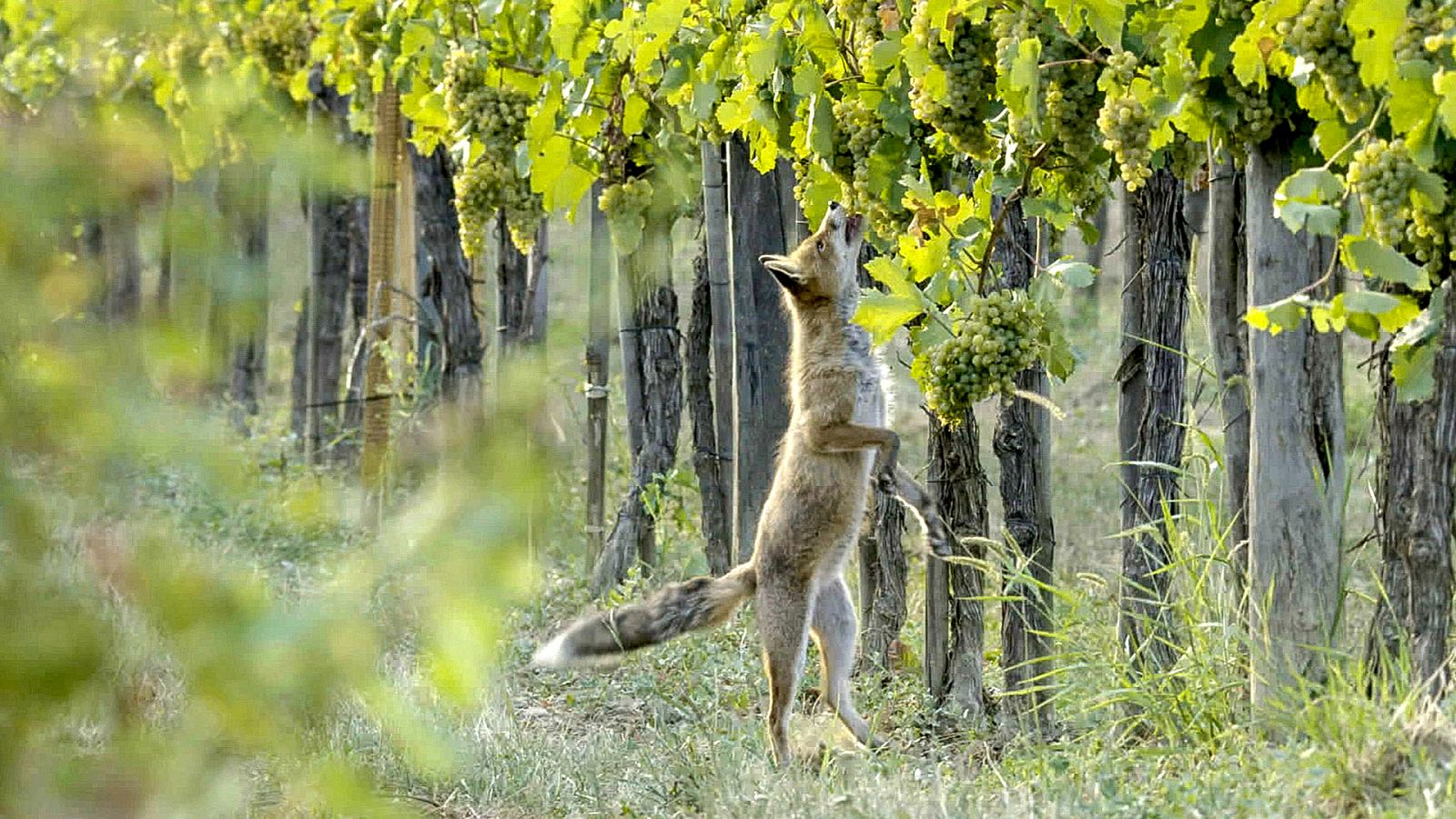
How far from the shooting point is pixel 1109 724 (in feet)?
19.4

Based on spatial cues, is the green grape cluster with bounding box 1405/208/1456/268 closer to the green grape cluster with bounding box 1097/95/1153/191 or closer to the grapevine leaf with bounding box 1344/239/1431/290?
the grapevine leaf with bounding box 1344/239/1431/290

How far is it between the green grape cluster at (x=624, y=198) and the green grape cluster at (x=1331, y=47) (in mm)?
4570

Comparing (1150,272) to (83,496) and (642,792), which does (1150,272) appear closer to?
(642,792)

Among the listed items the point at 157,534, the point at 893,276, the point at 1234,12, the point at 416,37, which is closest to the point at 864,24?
the point at 893,276

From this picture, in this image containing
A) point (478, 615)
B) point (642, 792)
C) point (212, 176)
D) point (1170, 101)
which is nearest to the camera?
point (478, 615)

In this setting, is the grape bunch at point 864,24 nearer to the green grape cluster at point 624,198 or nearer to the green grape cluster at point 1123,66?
the green grape cluster at point 1123,66

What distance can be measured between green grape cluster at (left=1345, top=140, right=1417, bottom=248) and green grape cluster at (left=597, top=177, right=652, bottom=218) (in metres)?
4.70

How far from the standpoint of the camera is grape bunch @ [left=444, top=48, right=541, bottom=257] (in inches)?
349

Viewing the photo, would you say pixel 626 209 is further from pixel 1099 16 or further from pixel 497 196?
pixel 1099 16

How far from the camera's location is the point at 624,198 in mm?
8469

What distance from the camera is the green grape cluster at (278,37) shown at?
1259 centimetres

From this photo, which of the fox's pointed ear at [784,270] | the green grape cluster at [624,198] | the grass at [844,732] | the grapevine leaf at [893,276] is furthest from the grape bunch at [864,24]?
the green grape cluster at [624,198]

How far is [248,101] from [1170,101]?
3553 mm

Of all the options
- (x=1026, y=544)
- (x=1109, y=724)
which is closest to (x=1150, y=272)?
(x=1026, y=544)
